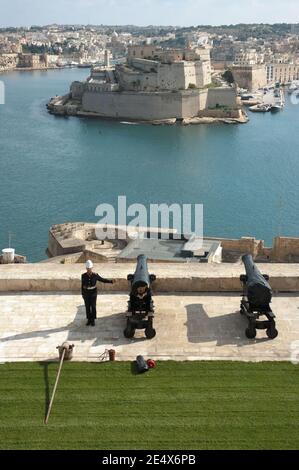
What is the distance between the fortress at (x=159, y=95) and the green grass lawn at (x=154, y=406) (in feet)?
153

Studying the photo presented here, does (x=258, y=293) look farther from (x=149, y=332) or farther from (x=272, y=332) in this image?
(x=149, y=332)

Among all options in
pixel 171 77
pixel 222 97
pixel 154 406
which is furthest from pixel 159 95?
pixel 154 406

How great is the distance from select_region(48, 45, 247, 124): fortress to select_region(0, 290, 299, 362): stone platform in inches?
1789

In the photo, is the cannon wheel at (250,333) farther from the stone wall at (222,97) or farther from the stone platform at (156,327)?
the stone wall at (222,97)

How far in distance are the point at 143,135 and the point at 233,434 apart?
42.3m

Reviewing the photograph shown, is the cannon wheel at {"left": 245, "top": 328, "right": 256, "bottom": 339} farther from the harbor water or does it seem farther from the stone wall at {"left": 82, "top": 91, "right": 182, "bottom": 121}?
the stone wall at {"left": 82, "top": 91, "right": 182, "bottom": 121}

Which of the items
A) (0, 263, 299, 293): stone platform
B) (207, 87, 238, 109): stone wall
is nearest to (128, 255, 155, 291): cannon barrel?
(0, 263, 299, 293): stone platform

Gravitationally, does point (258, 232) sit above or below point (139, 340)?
below

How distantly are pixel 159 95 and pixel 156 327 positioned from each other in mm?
47765

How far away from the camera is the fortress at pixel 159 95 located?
2010 inches

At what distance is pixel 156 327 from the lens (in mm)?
4766

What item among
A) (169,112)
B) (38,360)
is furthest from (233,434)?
(169,112)

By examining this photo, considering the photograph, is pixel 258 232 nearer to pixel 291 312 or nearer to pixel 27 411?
pixel 291 312

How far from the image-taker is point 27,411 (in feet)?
11.8
